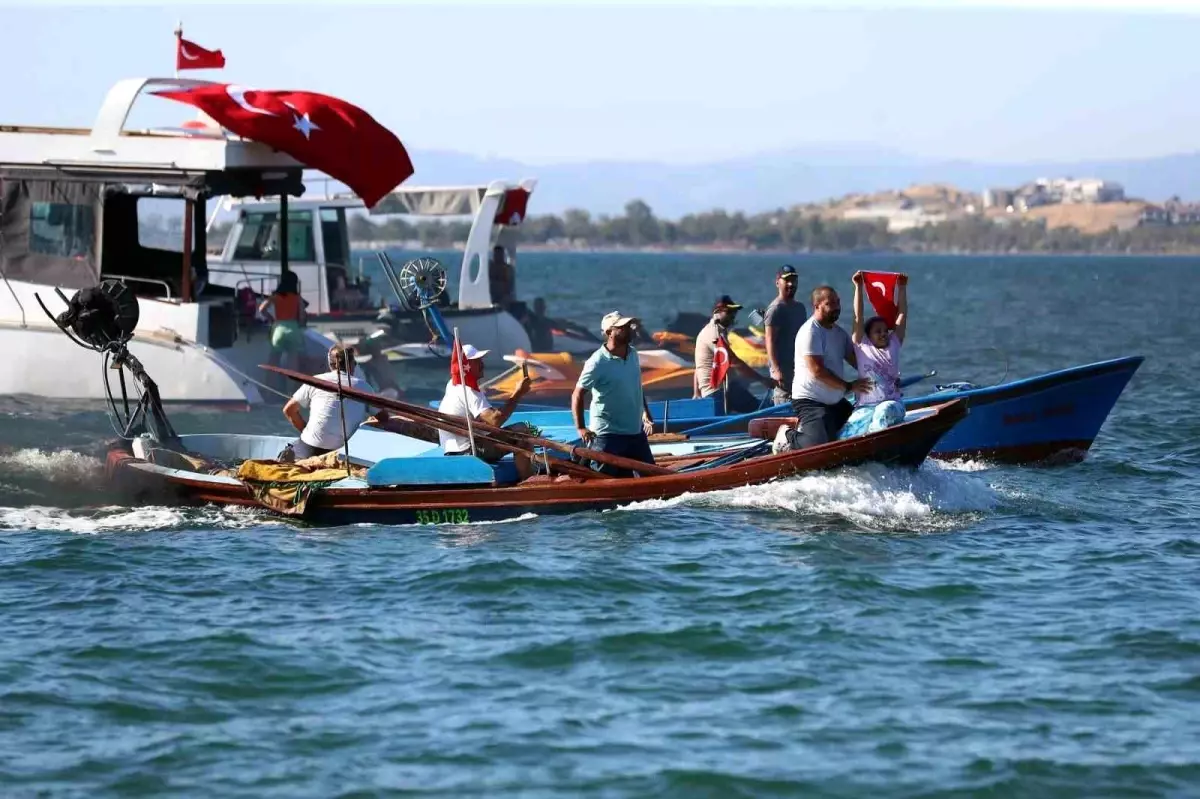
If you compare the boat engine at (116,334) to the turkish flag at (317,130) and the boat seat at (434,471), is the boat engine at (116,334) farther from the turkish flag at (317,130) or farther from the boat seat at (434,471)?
the turkish flag at (317,130)

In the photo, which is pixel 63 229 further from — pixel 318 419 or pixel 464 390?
pixel 464 390

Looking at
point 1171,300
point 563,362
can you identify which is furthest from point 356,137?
point 1171,300

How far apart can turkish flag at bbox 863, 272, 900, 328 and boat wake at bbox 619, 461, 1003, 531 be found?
1339 mm

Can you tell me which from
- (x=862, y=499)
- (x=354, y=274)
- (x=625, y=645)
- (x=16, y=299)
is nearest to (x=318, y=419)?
(x=862, y=499)

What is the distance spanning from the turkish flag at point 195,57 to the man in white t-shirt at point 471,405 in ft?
36.1

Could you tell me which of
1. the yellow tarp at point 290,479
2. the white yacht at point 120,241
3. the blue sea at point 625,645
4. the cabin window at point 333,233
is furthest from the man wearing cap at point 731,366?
the cabin window at point 333,233

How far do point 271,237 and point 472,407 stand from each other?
14902mm

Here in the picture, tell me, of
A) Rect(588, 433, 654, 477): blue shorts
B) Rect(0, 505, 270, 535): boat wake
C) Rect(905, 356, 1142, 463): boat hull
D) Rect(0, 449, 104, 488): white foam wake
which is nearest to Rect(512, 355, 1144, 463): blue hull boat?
Rect(905, 356, 1142, 463): boat hull

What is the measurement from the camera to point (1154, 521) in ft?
50.2

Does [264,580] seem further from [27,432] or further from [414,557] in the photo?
[27,432]

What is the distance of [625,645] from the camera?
437 inches

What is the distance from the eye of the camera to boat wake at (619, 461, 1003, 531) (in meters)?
14.3

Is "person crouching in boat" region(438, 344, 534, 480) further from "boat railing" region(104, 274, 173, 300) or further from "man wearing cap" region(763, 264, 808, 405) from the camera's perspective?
"boat railing" region(104, 274, 173, 300)

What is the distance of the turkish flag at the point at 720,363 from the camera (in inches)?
715
